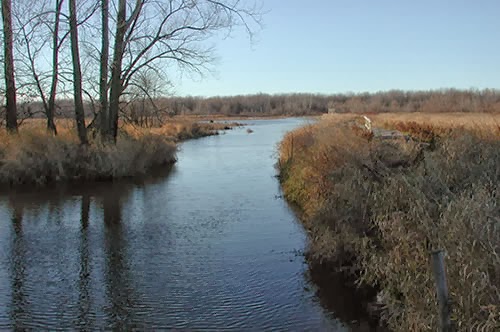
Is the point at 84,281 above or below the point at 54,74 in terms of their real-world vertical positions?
below

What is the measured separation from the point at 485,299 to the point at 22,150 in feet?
57.2

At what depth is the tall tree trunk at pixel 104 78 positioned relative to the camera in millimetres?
20797

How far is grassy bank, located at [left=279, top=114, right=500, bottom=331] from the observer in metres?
4.89

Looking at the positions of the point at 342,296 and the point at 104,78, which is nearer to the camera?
the point at 342,296

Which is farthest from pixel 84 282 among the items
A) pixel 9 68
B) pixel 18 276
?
pixel 9 68

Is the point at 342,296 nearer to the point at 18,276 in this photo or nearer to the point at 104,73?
the point at 18,276

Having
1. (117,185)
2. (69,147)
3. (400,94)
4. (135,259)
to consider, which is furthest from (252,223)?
(400,94)

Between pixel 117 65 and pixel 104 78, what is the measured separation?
763 mm

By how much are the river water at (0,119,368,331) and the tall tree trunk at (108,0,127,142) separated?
596 cm

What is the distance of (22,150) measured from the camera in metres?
18.6

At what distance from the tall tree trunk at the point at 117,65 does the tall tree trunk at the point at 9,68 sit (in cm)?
387

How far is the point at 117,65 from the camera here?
21547 millimetres

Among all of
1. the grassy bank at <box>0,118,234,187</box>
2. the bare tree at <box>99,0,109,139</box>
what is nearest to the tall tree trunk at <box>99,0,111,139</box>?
the bare tree at <box>99,0,109,139</box>

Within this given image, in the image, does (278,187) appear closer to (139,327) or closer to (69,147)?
(69,147)
